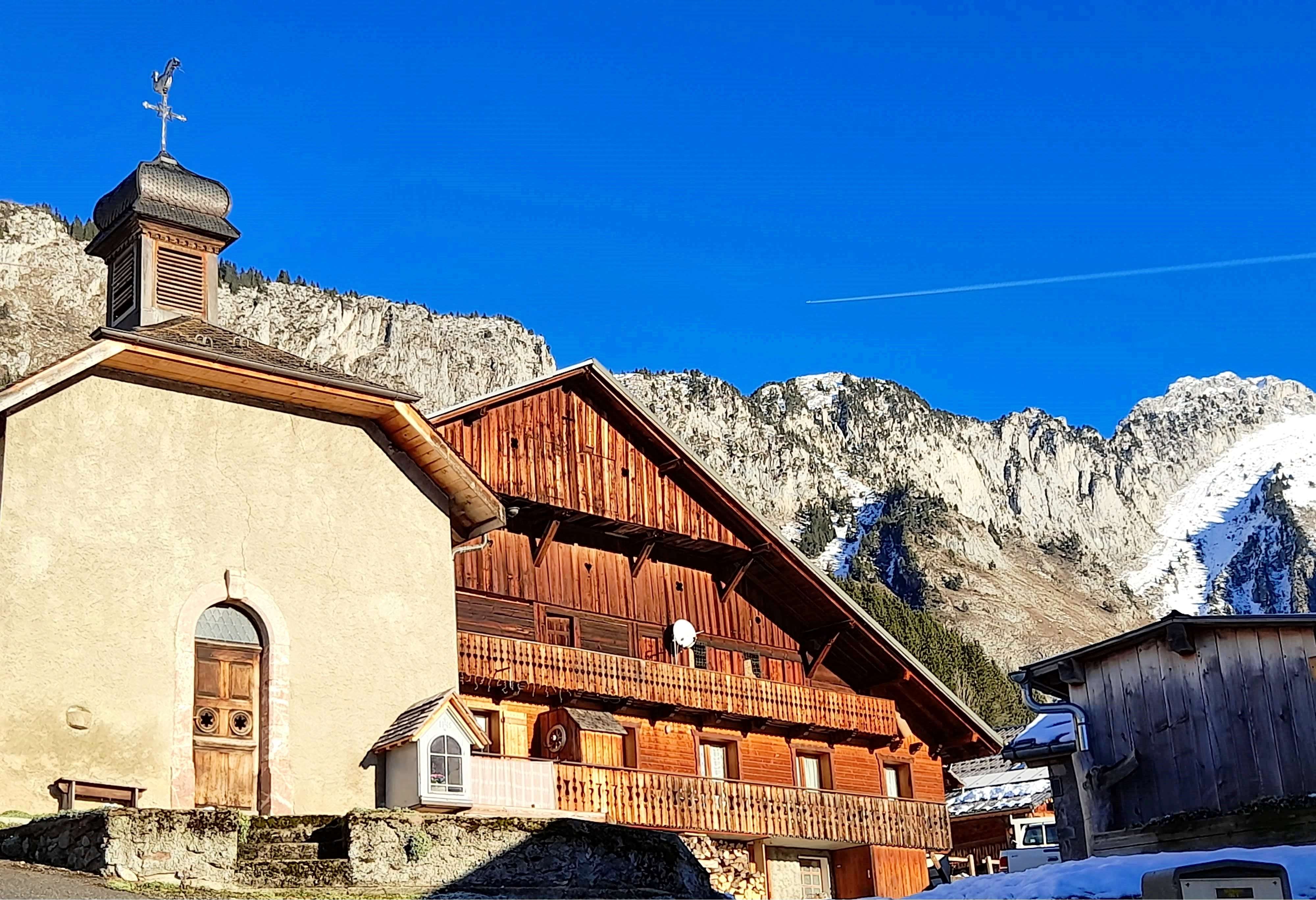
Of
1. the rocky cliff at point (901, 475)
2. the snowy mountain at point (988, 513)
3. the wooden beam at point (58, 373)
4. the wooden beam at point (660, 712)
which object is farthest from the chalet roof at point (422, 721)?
the snowy mountain at point (988, 513)

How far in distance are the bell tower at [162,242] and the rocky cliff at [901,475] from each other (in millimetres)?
75549

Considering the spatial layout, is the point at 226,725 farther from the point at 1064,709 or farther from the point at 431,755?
the point at 1064,709

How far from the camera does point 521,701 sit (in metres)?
32.5

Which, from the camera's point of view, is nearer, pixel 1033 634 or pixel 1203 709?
pixel 1203 709

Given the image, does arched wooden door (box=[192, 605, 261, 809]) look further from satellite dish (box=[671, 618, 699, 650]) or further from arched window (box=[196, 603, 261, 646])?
satellite dish (box=[671, 618, 699, 650])

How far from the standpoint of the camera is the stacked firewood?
3306 centimetres

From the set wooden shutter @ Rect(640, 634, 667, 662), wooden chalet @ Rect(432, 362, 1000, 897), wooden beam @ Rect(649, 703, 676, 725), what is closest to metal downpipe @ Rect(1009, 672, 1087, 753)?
wooden chalet @ Rect(432, 362, 1000, 897)

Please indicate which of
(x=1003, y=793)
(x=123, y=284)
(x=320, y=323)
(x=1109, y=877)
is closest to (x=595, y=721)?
(x=123, y=284)

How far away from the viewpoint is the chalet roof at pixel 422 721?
2347 centimetres

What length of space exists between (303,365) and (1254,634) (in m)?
14.9

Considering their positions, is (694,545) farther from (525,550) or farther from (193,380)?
(193,380)

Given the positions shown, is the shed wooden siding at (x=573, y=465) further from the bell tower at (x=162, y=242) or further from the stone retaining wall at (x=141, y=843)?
the stone retaining wall at (x=141, y=843)

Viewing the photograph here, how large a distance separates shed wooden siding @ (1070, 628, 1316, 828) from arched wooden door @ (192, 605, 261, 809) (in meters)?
11.8

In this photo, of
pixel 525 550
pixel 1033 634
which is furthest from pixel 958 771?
pixel 1033 634
